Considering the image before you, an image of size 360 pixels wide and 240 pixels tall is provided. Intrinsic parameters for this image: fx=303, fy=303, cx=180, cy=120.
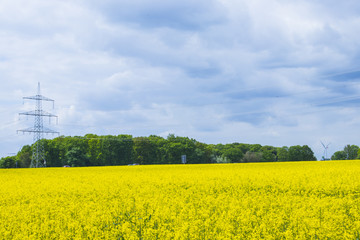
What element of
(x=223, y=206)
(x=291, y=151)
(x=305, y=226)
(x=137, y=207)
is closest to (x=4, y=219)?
(x=137, y=207)

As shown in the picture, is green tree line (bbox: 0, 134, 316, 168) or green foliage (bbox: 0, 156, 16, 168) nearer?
green tree line (bbox: 0, 134, 316, 168)

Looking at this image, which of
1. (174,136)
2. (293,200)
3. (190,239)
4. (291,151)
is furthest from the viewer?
(291,151)

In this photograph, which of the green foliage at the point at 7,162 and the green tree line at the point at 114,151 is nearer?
the green tree line at the point at 114,151

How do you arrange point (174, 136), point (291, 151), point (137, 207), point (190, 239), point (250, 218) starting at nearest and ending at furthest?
point (190, 239)
point (250, 218)
point (137, 207)
point (174, 136)
point (291, 151)

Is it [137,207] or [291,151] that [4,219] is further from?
[291,151]

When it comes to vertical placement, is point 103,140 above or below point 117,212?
above

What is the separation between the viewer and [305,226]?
28.3ft

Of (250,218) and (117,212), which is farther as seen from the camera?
(117,212)

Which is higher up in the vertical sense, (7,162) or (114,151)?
(114,151)

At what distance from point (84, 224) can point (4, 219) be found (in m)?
3.25

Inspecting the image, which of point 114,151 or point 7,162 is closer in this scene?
point 114,151

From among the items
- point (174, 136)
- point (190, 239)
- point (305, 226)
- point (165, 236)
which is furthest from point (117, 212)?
point (174, 136)

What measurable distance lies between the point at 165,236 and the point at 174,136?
13082 cm

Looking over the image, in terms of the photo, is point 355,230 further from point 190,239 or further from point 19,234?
point 19,234
